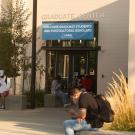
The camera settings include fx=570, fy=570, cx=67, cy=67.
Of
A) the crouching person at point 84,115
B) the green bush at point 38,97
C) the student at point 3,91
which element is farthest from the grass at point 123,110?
the green bush at point 38,97

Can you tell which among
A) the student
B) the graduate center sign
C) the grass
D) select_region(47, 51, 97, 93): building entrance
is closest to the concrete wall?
the grass

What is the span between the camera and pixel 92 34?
28.5 metres

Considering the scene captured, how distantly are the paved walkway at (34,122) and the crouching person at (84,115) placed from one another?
1.43 ft

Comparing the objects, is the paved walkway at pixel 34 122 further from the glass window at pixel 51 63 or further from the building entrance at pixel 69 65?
the glass window at pixel 51 63

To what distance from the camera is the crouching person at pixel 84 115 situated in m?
11.8

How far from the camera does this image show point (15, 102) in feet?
81.4

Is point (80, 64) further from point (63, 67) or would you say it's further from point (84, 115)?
point (84, 115)

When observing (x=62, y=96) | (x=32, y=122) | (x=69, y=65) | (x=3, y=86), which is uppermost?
(x=69, y=65)

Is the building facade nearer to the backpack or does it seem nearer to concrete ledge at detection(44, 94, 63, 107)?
concrete ledge at detection(44, 94, 63, 107)

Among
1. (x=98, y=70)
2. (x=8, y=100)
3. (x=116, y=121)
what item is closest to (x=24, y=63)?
(x=8, y=100)

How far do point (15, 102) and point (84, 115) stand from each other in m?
13.3

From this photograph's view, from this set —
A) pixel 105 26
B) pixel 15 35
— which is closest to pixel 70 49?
pixel 105 26

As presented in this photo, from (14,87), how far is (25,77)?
1102mm

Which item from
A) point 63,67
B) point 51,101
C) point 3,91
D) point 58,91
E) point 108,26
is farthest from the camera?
point 63,67
